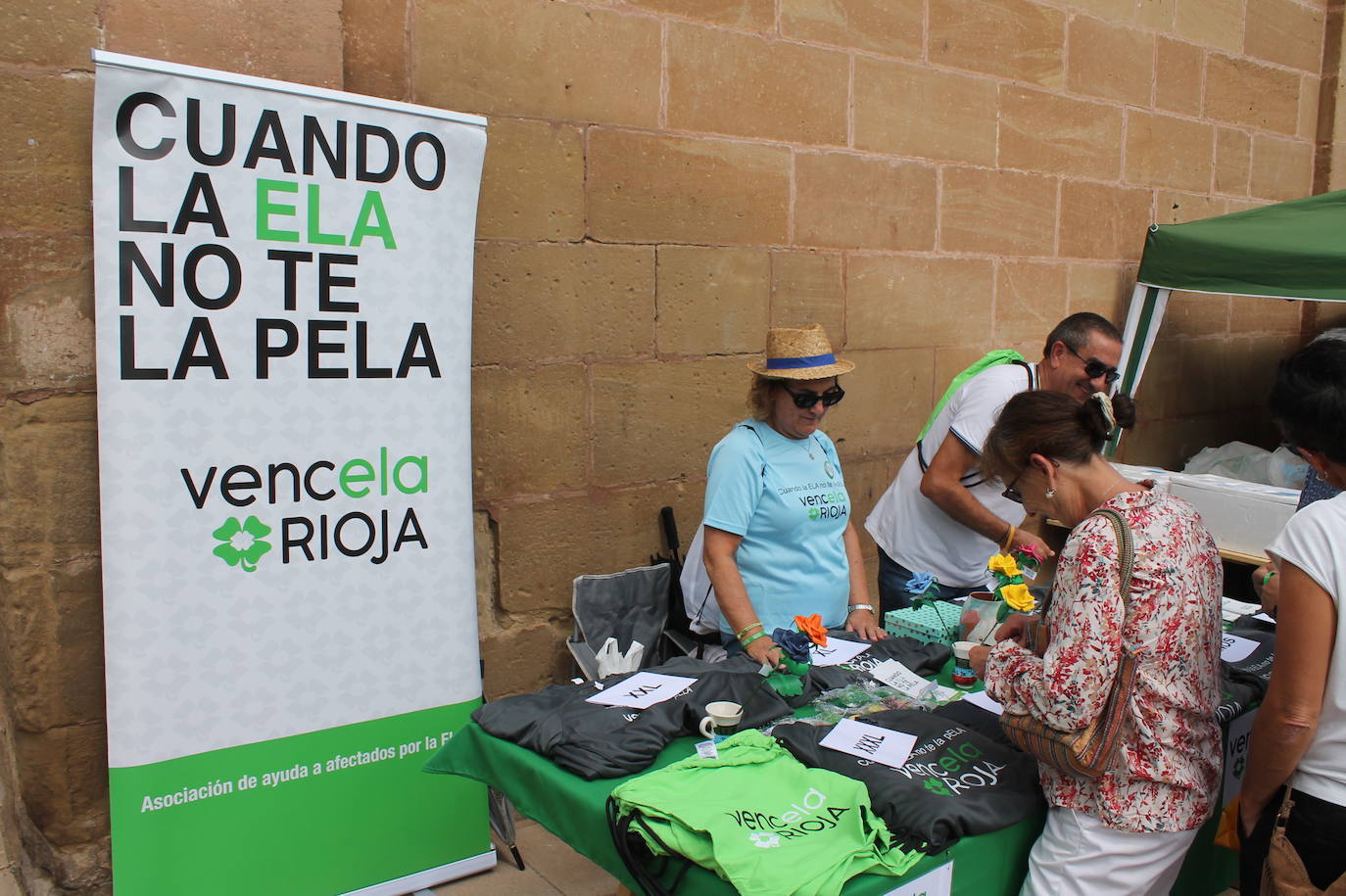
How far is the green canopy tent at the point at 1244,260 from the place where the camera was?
15.1ft

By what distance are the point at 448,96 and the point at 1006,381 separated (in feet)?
6.91

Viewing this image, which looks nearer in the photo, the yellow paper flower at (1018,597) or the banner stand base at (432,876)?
the yellow paper flower at (1018,597)

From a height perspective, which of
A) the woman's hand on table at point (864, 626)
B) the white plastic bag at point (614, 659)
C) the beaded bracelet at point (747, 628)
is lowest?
the white plastic bag at point (614, 659)

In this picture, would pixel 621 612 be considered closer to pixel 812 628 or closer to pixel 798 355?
pixel 798 355

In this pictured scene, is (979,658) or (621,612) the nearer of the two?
(979,658)

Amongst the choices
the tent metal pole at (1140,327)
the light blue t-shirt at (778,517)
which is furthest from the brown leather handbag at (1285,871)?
the tent metal pole at (1140,327)

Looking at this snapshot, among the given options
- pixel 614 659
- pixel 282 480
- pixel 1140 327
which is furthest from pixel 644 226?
pixel 1140 327

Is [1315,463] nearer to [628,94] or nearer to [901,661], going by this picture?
[901,661]

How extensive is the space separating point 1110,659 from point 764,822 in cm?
70

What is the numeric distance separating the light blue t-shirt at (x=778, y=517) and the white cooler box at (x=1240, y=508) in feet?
6.79

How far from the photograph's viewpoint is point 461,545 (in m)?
3.19

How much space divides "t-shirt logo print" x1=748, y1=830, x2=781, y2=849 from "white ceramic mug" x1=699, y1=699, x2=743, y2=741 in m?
0.41

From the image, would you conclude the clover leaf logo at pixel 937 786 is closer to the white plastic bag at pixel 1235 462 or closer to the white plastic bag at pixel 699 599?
the white plastic bag at pixel 699 599

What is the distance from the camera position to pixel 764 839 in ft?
5.80
